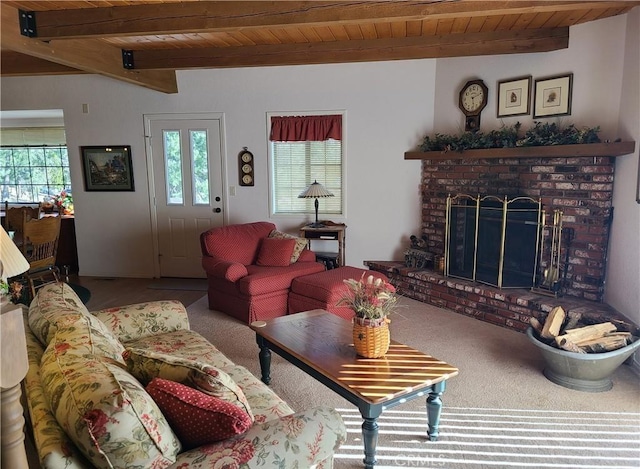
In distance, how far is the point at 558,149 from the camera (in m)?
3.76

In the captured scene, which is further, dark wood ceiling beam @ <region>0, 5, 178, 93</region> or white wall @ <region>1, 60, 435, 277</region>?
white wall @ <region>1, 60, 435, 277</region>

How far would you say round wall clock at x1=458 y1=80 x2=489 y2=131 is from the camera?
4.64m

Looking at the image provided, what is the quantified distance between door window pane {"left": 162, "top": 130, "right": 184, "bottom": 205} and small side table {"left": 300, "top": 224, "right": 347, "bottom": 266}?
174 cm

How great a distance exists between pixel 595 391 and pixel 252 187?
4.11m

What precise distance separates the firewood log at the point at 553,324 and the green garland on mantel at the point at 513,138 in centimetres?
147

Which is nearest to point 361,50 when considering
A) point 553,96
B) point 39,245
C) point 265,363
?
point 553,96

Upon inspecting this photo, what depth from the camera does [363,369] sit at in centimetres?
220

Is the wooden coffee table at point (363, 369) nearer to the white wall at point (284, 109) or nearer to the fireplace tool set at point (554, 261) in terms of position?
the fireplace tool set at point (554, 261)

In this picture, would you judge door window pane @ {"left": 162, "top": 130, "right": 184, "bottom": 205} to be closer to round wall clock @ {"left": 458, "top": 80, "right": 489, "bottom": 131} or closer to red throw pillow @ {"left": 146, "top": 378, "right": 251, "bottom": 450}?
round wall clock @ {"left": 458, "top": 80, "right": 489, "bottom": 131}

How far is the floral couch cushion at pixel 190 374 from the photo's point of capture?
1423 millimetres

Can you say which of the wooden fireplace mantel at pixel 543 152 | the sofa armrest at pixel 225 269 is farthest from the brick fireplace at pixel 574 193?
the sofa armrest at pixel 225 269

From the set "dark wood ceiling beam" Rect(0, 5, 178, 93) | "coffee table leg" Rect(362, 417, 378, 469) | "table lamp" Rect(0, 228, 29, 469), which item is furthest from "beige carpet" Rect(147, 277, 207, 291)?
"table lamp" Rect(0, 228, 29, 469)

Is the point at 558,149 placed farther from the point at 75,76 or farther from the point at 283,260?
the point at 75,76

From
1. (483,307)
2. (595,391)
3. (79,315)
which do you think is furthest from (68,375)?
(483,307)
